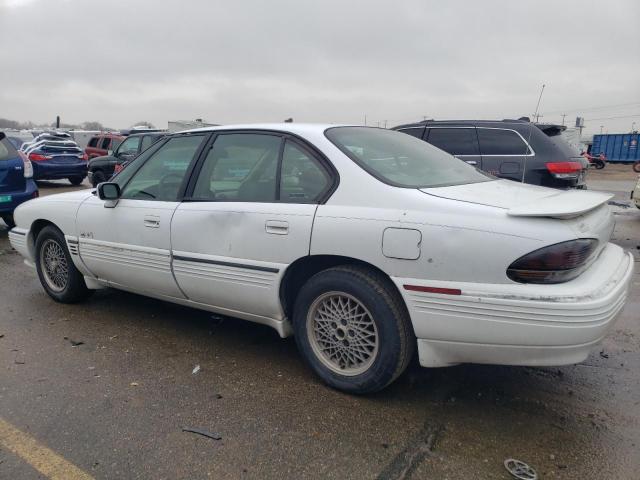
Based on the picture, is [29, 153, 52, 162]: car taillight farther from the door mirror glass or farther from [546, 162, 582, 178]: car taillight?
[546, 162, 582, 178]: car taillight

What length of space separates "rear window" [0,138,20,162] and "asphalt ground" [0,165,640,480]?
4.83 m

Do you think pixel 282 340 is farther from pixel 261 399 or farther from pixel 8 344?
pixel 8 344

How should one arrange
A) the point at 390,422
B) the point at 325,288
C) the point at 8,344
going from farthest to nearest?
1. the point at 8,344
2. the point at 325,288
3. the point at 390,422

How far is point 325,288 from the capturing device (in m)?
2.94

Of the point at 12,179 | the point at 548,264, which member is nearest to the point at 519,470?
the point at 548,264

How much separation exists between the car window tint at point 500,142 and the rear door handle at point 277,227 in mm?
4856

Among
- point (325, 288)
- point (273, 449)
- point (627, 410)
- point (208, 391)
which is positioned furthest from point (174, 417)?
point (627, 410)

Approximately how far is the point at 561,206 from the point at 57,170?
50.1ft

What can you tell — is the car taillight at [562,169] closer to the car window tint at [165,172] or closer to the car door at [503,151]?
the car door at [503,151]

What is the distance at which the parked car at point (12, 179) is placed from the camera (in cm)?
755

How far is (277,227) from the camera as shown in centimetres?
Result: 304

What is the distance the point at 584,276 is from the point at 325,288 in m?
1.36

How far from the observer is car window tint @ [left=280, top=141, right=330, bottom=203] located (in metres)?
3.04

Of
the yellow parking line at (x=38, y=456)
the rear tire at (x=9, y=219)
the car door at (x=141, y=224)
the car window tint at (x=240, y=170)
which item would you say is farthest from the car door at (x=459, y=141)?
the rear tire at (x=9, y=219)
